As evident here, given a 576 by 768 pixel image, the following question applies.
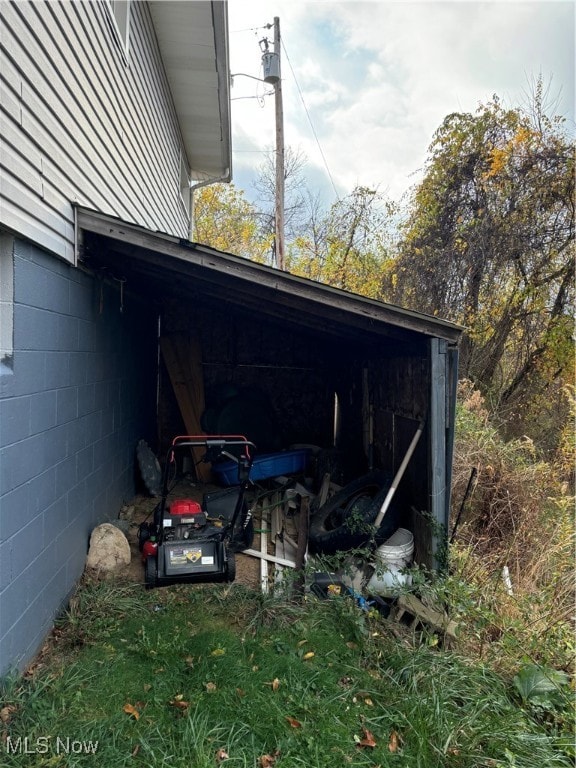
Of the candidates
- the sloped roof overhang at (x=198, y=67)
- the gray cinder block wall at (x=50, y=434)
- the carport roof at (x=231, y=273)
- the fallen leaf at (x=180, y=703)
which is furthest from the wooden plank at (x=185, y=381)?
the fallen leaf at (x=180, y=703)

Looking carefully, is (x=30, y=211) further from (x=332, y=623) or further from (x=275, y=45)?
(x=275, y=45)

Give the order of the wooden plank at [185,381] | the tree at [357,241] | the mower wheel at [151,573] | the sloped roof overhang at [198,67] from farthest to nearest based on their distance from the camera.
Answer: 1. the tree at [357,241]
2. the wooden plank at [185,381]
3. the sloped roof overhang at [198,67]
4. the mower wheel at [151,573]

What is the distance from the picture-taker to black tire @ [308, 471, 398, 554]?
390 centimetres

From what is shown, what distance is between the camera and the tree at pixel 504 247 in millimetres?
8547

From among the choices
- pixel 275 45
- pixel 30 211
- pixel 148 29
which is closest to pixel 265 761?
pixel 30 211

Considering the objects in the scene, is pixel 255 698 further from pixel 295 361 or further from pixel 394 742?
pixel 295 361

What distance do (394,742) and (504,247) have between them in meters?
8.76

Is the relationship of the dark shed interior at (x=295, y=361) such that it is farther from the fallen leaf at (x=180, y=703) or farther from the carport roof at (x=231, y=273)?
the fallen leaf at (x=180, y=703)

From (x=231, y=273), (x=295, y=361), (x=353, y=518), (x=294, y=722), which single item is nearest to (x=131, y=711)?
(x=294, y=722)

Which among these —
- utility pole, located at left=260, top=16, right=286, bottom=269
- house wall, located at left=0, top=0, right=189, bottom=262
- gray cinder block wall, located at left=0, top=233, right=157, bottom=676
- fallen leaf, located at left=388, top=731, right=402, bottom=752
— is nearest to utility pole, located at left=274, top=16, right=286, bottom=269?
utility pole, located at left=260, top=16, right=286, bottom=269

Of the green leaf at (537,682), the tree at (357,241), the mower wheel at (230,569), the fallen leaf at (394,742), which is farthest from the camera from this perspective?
the tree at (357,241)

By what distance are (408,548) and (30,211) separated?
11.9 feet

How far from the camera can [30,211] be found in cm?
233

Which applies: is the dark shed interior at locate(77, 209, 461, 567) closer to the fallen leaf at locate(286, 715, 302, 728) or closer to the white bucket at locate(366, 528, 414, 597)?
the white bucket at locate(366, 528, 414, 597)
